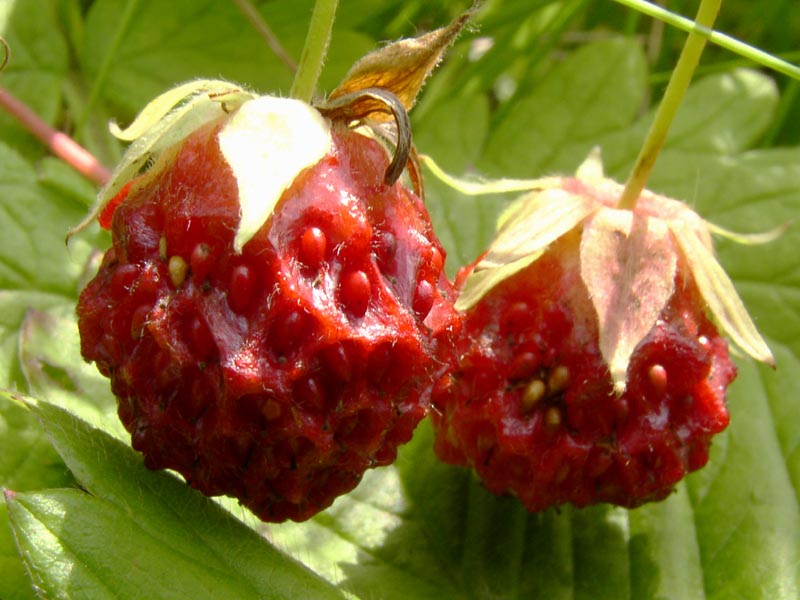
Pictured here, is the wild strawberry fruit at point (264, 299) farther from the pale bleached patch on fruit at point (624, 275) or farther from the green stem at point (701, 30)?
the green stem at point (701, 30)

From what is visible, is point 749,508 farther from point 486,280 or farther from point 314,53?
point 314,53

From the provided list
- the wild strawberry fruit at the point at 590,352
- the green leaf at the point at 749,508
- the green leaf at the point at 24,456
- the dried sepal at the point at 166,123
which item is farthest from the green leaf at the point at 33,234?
the green leaf at the point at 749,508

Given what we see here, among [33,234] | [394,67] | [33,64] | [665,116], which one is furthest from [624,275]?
[33,64]

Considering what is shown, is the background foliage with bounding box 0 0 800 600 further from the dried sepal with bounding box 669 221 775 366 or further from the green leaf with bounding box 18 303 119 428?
the dried sepal with bounding box 669 221 775 366

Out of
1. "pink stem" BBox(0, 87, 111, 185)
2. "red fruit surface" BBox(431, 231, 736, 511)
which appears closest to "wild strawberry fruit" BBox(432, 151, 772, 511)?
"red fruit surface" BBox(431, 231, 736, 511)

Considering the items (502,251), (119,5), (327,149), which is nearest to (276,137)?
(327,149)

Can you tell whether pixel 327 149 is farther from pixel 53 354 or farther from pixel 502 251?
pixel 53 354
